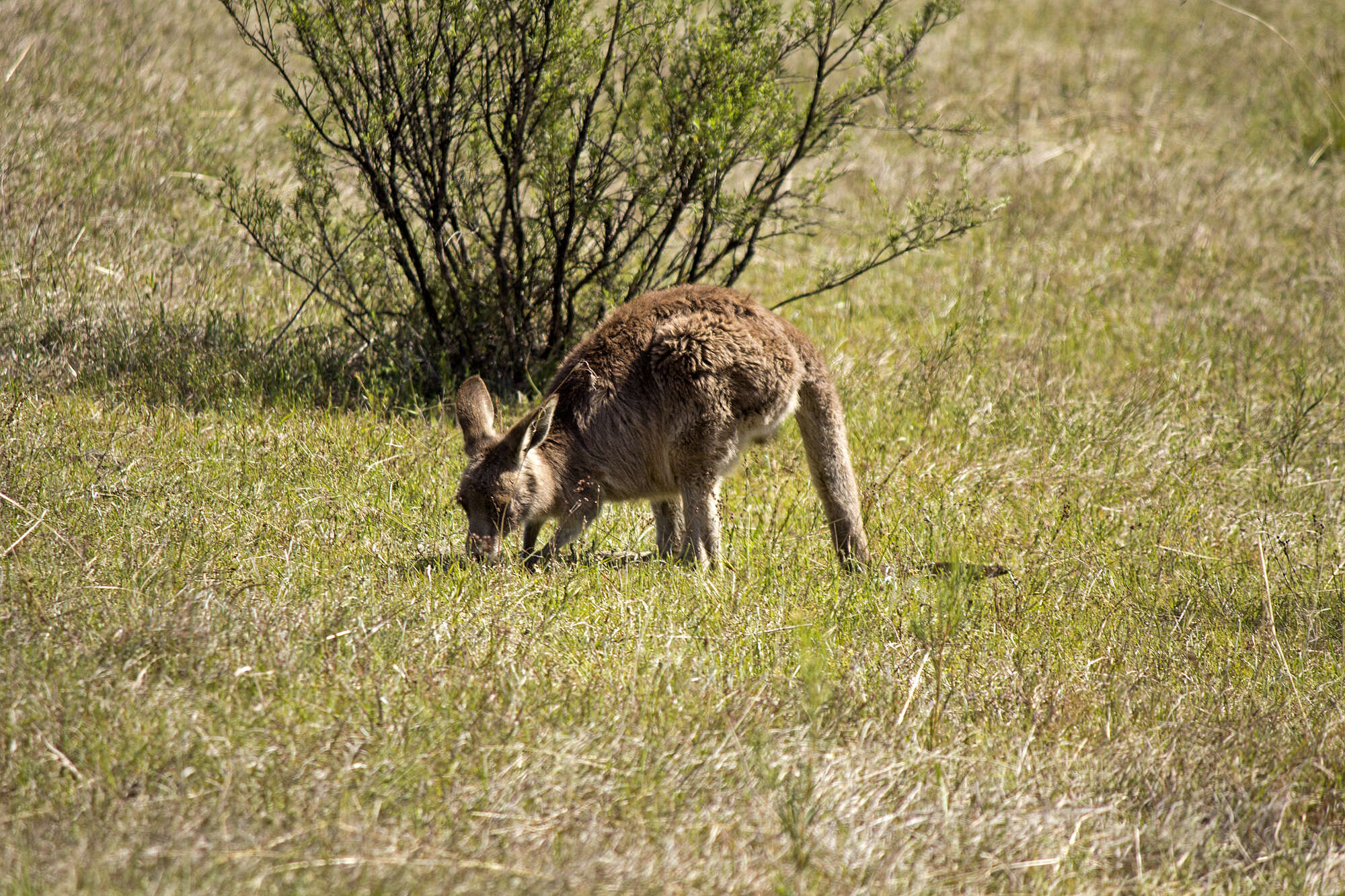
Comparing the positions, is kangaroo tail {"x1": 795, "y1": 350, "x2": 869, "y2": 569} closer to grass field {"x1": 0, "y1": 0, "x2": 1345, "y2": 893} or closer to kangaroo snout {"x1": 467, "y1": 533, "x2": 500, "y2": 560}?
grass field {"x1": 0, "y1": 0, "x2": 1345, "y2": 893}

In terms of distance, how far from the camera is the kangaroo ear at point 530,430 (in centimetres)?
466

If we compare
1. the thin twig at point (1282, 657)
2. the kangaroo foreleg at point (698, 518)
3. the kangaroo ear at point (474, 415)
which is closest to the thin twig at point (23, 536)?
the kangaroo ear at point (474, 415)

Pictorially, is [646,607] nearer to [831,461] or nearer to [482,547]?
[482,547]

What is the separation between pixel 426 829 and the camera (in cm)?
296

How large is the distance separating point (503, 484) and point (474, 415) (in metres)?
0.39

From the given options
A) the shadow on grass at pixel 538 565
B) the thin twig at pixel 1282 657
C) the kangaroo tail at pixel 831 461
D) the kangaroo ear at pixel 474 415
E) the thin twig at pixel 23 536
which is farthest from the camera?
the kangaroo tail at pixel 831 461

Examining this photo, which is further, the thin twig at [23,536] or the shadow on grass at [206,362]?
the shadow on grass at [206,362]

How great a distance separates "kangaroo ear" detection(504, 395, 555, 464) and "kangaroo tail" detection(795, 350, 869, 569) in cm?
122

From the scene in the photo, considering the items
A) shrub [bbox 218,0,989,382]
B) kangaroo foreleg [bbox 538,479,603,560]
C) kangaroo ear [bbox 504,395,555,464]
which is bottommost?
kangaroo foreleg [bbox 538,479,603,560]

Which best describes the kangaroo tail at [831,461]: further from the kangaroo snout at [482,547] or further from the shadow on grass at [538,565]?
the kangaroo snout at [482,547]

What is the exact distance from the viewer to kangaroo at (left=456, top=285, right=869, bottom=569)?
16.5 ft

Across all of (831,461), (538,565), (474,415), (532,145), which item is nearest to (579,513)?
(538,565)

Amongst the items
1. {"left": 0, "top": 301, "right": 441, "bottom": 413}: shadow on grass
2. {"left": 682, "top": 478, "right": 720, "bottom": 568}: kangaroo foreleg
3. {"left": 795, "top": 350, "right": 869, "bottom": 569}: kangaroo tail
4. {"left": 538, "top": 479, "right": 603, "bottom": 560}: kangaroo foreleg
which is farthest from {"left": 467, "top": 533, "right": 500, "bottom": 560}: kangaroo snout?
{"left": 0, "top": 301, "right": 441, "bottom": 413}: shadow on grass

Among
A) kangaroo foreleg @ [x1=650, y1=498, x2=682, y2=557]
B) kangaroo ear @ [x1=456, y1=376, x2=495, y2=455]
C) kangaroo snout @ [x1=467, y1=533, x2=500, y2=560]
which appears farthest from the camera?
kangaroo foreleg @ [x1=650, y1=498, x2=682, y2=557]
